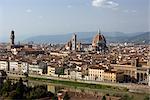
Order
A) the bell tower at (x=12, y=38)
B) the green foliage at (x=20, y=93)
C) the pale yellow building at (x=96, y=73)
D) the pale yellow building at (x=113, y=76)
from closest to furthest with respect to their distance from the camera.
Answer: the green foliage at (x=20, y=93), the pale yellow building at (x=113, y=76), the pale yellow building at (x=96, y=73), the bell tower at (x=12, y=38)

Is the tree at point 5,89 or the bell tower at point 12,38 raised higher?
the bell tower at point 12,38

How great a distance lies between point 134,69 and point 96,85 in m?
1.25

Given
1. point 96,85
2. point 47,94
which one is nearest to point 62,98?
point 47,94

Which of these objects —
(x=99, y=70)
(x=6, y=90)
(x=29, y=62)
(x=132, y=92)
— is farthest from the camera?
(x=29, y=62)

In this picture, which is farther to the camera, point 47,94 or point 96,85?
point 96,85

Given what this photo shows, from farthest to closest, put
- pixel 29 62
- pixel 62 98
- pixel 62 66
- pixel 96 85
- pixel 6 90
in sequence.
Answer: pixel 29 62
pixel 62 66
pixel 96 85
pixel 6 90
pixel 62 98

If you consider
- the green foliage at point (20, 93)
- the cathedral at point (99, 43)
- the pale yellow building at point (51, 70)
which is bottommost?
the green foliage at point (20, 93)

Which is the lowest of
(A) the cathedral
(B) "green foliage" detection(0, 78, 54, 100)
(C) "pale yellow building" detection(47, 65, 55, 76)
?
(B) "green foliage" detection(0, 78, 54, 100)

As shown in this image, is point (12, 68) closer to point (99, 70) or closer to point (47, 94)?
point (99, 70)

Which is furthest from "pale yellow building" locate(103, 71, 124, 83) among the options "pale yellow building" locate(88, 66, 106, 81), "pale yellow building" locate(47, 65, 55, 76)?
"pale yellow building" locate(47, 65, 55, 76)

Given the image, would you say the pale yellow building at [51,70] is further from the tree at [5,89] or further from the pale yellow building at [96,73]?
the tree at [5,89]

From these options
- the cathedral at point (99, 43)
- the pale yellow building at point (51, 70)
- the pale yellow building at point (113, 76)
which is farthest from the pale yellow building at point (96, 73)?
the cathedral at point (99, 43)

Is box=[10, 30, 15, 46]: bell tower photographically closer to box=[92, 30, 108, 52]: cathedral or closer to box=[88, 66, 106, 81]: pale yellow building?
box=[92, 30, 108, 52]: cathedral

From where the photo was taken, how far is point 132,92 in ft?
17.6
